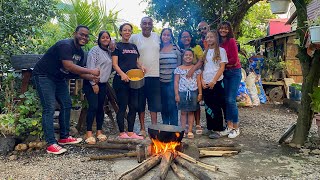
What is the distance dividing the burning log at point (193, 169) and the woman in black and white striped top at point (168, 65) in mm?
1865

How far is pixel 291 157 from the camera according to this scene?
174 inches

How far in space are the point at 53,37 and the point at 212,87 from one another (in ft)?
13.5

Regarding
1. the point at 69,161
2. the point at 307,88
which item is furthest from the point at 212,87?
the point at 69,161

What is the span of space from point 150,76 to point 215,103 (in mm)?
1202

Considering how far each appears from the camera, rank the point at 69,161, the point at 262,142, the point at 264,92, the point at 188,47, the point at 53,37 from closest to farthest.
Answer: the point at 69,161
the point at 262,142
the point at 188,47
the point at 53,37
the point at 264,92

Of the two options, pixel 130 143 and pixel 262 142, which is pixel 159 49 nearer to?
pixel 130 143

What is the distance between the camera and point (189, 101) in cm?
548

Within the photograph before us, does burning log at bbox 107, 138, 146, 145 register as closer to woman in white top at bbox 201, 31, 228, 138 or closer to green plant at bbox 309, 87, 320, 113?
woman in white top at bbox 201, 31, 228, 138

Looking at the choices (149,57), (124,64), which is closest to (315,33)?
(149,57)

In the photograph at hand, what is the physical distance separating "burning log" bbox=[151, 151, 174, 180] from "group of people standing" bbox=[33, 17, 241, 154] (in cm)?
147

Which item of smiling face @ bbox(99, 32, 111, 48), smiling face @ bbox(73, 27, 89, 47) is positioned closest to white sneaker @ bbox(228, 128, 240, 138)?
smiling face @ bbox(99, 32, 111, 48)

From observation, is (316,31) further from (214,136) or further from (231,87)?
(214,136)

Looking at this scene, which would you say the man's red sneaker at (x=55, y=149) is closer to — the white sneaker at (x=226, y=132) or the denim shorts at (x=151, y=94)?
the denim shorts at (x=151, y=94)

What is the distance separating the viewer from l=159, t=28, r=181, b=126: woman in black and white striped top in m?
5.45
